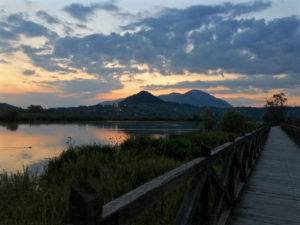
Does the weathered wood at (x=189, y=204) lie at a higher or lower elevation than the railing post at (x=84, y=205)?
lower

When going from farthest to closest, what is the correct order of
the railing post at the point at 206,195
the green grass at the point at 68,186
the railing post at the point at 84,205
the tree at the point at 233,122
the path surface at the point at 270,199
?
the tree at the point at 233,122, the green grass at the point at 68,186, the path surface at the point at 270,199, the railing post at the point at 206,195, the railing post at the point at 84,205

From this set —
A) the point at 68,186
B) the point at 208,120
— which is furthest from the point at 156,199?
the point at 208,120

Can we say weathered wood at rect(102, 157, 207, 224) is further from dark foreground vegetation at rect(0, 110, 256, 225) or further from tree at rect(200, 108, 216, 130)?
tree at rect(200, 108, 216, 130)

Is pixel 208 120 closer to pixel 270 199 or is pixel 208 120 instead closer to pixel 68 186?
pixel 270 199

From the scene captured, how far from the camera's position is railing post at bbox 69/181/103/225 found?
1137 mm

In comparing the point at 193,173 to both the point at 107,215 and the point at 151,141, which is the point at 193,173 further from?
the point at 151,141

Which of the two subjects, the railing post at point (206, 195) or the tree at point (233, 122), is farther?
the tree at point (233, 122)

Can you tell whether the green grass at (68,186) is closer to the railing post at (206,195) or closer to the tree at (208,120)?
the railing post at (206,195)

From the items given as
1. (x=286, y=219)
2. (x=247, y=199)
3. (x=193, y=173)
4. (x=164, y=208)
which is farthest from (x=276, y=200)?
(x=193, y=173)

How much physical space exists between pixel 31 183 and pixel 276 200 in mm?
6599

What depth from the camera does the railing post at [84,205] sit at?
3.73ft

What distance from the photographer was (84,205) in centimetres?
114

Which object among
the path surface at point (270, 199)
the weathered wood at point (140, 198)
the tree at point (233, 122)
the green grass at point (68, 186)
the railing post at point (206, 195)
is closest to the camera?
the weathered wood at point (140, 198)

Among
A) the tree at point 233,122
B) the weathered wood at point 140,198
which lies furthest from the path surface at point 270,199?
the tree at point 233,122
